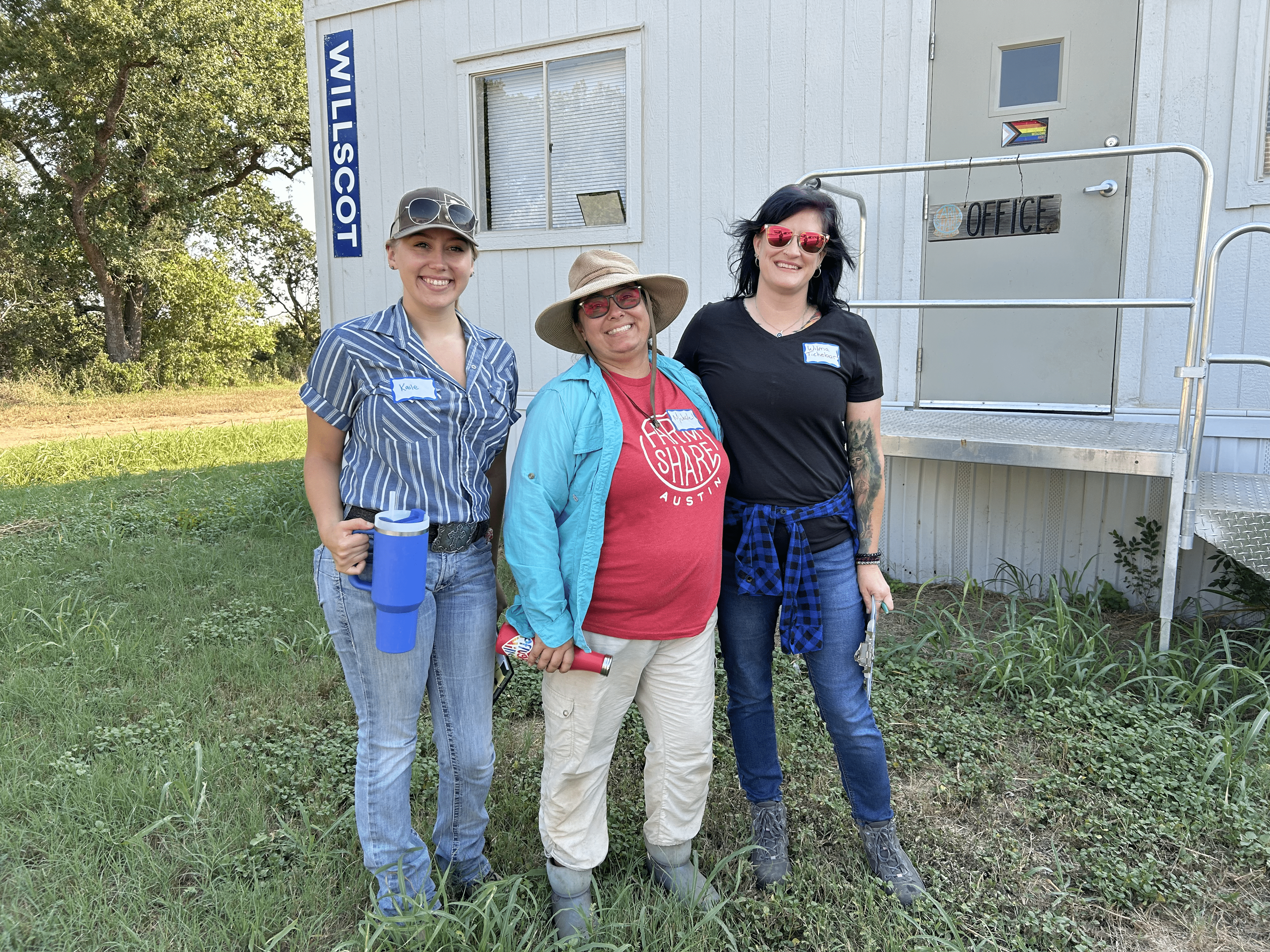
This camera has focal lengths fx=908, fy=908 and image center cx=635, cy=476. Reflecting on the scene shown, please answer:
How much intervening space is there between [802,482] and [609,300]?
0.69 meters

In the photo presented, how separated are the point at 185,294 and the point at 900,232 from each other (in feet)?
68.2

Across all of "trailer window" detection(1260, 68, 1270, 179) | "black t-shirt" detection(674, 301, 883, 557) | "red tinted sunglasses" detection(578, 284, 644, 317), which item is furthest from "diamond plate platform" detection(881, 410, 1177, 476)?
"red tinted sunglasses" detection(578, 284, 644, 317)

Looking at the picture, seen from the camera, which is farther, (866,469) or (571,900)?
(866,469)

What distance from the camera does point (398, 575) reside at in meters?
1.96

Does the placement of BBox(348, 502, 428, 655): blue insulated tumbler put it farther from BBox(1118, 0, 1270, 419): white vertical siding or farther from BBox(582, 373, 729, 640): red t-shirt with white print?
BBox(1118, 0, 1270, 419): white vertical siding

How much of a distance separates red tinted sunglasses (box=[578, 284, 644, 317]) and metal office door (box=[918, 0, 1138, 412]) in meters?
3.21

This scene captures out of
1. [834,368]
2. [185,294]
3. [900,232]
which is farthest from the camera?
[185,294]

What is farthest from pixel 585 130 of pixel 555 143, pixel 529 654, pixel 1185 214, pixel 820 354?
pixel 529 654

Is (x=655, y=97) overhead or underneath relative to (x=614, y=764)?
overhead

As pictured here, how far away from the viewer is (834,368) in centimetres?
236

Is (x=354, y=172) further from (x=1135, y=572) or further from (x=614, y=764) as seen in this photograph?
(x=1135, y=572)

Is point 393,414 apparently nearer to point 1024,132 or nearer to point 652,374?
point 652,374

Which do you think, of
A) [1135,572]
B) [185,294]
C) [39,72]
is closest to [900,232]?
[1135,572]

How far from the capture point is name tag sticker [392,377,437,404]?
206cm
